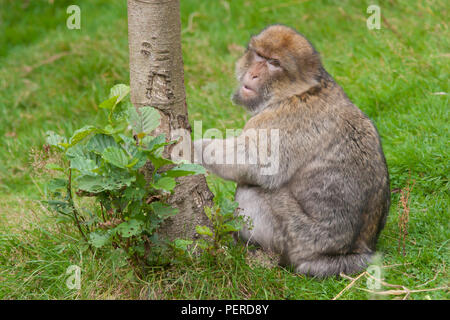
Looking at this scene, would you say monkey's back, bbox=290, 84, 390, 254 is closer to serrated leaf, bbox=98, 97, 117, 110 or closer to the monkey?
the monkey

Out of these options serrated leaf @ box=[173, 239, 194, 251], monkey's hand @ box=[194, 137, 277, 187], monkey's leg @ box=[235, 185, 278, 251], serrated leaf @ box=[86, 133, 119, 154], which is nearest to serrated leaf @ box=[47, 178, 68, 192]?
serrated leaf @ box=[86, 133, 119, 154]

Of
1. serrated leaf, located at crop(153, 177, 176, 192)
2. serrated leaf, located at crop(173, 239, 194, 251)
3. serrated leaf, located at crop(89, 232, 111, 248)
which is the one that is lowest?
serrated leaf, located at crop(173, 239, 194, 251)

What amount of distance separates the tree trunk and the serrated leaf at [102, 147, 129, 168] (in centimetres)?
60

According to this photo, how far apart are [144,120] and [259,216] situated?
1.17m

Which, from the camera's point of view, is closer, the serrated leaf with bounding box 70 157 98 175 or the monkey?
the serrated leaf with bounding box 70 157 98 175

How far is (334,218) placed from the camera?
3818 mm

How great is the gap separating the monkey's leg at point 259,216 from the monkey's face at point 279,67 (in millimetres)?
654

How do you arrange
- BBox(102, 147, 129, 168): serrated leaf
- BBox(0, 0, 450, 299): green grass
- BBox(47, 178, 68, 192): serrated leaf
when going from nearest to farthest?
BBox(102, 147, 129, 168): serrated leaf → BBox(47, 178, 68, 192): serrated leaf → BBox(0, 0, 450, 299): green grass

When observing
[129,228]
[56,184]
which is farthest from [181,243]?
[56,184]

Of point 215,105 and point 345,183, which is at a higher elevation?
point 215,105

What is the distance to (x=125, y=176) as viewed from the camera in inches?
124

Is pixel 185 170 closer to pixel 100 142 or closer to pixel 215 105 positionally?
pixel 100 142

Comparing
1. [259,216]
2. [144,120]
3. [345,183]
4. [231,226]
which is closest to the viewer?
[144,120]

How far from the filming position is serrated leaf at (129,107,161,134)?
3252 mm
